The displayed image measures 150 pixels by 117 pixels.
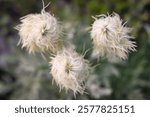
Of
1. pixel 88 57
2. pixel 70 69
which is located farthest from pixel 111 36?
pixel 88 57

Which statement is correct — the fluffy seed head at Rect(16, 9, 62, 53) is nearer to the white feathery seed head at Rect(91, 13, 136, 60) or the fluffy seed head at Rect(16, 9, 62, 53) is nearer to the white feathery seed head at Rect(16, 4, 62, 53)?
the white feathery seed head at Rect(16, 4, 62, 53)

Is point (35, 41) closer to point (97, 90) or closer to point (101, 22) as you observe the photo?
point (101, 22)

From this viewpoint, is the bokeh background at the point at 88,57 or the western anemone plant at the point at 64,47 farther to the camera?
the bokeh background at the point at 88,57

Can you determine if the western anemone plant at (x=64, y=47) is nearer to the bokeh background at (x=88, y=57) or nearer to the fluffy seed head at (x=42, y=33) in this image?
the fluffy seed head at (x=42, y=33)

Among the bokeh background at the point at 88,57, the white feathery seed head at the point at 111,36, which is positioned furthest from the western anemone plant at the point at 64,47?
the bokeh background at the point at 88,57

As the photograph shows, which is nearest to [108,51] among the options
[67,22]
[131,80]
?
[131,80]

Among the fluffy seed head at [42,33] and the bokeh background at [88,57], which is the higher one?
the bokeh background at [88,57]

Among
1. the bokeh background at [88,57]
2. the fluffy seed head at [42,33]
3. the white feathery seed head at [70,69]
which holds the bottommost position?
the white feathery seed head at [70,69]
